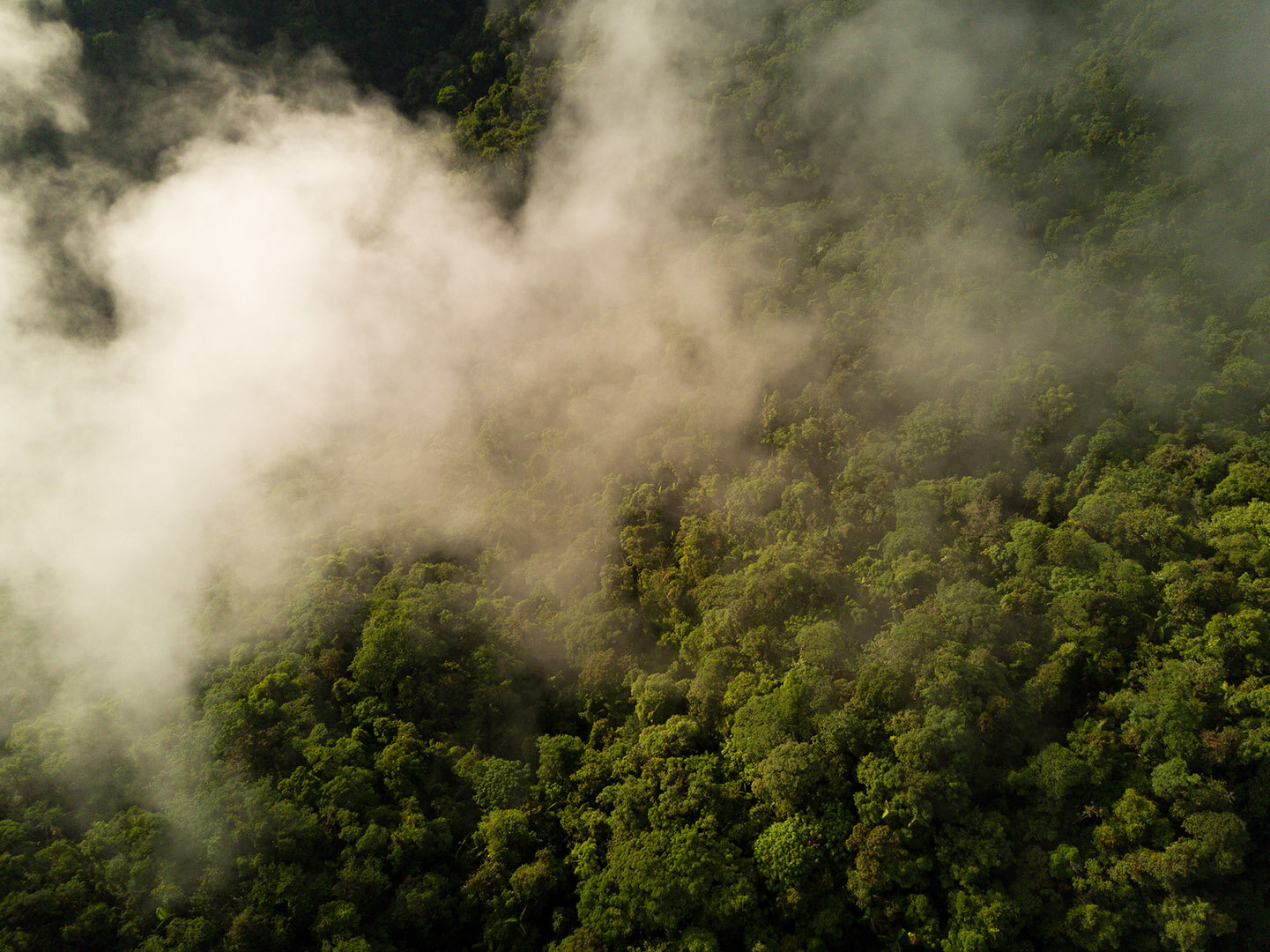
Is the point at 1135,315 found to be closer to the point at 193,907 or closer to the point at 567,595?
the point at 567,595

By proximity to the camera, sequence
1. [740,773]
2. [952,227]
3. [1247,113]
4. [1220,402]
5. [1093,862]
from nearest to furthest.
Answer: [1093,862] → [740,773] → [1220,402] → [1247,113] → [952,227]

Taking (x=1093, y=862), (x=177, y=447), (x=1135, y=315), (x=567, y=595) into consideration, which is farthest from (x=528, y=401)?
(x=1093, y=862)

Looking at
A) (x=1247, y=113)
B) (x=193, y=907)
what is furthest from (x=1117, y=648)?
(x=193, y=907)

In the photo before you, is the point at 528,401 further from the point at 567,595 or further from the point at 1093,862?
the point at 1093,862

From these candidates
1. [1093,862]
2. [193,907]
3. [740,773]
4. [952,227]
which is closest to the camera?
[1093,862]

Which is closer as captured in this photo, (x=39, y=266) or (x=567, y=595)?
(x=567, y=595)

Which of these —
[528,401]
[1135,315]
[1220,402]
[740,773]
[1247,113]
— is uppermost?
[528,401]

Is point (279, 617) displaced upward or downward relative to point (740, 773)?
upward
